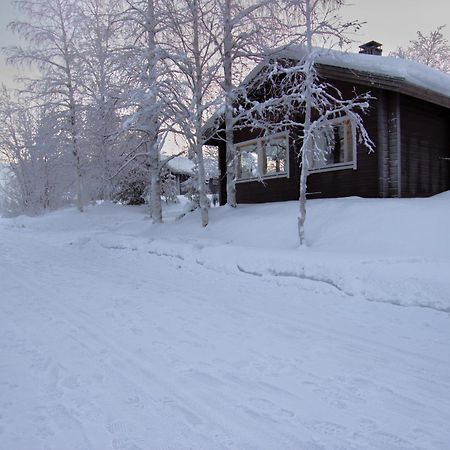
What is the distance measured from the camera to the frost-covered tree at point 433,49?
Result: 27.3m

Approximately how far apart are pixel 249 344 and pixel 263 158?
1115cm

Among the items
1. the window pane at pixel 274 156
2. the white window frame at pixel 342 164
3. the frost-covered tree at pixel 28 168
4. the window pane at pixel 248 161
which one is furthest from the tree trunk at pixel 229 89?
the frost-covered tree at pixel 28 168

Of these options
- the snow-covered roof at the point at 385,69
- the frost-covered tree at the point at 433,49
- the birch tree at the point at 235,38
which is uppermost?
the frost-covered tree at the point at 433,49

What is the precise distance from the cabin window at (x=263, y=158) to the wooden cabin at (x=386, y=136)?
0.47 feet

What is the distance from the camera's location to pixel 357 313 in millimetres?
5477

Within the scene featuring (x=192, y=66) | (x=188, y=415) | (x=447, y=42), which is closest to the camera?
(x=188, y=415)

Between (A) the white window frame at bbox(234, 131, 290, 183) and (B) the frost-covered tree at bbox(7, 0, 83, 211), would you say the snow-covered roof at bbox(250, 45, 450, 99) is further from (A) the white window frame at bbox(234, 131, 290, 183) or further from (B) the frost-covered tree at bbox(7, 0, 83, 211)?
(B) the frost-covered tree at bbox(7, 0, 83, 211)

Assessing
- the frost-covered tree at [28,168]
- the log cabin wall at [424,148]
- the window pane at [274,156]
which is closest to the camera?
the log cabin wall at [424,148]

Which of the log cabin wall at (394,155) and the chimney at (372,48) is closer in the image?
the log cabin wall at (394,155)

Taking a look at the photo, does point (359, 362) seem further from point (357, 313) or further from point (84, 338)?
point (84, 338)

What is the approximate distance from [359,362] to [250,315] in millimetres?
1900

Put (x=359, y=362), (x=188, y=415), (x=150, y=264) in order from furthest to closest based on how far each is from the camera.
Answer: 1. (x=150, y=264)
2. (x=359, y=362)
3. (x=188, y=415)

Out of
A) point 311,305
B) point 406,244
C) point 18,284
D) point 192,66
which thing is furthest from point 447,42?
point 18,284

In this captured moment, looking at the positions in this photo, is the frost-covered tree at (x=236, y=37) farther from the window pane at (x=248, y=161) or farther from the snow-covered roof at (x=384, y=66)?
the window pane at (x=248, y=161)
